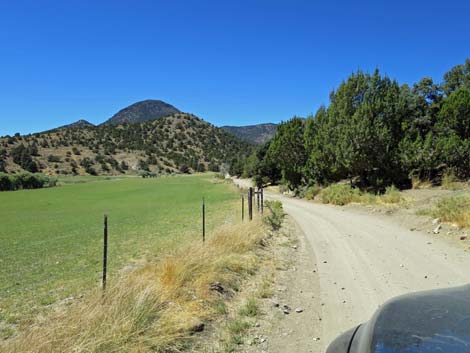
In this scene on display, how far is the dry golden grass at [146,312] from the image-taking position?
4.22 meters

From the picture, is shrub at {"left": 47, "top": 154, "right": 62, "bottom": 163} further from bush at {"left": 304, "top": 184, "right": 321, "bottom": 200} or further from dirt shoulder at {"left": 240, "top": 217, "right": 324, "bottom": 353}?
dirt shoulder at {"left": 240, "top": 217, "right": 324, "bottom": 353}

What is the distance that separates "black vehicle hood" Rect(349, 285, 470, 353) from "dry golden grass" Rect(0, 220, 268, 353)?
304 cm

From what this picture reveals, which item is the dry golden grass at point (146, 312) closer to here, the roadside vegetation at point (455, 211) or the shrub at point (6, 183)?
the roadside vegetation at point (455, 211)

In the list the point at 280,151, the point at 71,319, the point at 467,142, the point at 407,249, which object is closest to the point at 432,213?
the point at 407,249

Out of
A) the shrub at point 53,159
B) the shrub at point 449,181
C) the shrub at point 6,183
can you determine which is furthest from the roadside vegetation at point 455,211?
the shrub at point 53,159

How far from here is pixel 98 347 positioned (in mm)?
4145

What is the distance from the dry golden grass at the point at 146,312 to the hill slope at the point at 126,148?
10311 cm

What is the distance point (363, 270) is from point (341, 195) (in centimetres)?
1756

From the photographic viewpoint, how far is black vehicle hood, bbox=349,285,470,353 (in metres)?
2.14

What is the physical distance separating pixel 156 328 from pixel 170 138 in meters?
140

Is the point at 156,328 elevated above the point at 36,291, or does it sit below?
above

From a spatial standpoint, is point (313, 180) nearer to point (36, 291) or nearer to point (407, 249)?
point (407, 249)

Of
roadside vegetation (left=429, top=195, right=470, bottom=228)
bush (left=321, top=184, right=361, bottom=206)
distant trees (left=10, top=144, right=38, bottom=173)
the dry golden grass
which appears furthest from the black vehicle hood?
distant trees (left=10, top=144, right=38, bottom=173)

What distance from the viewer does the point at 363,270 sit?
28.4 ft
